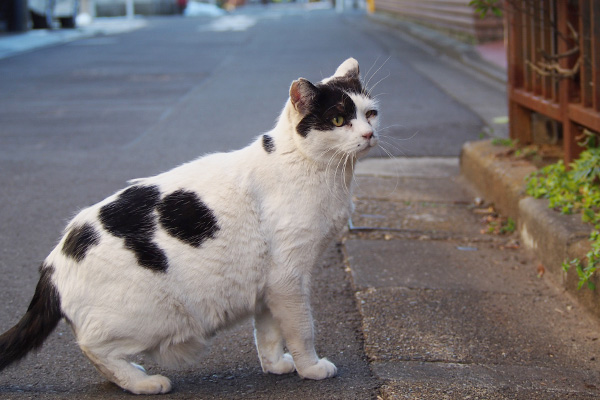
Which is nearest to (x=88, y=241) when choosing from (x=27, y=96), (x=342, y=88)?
(x=342, y=88)

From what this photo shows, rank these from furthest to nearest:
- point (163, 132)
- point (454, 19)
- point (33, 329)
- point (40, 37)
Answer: point (40, 37), point (454, 19), point (163, 132), point (33, 329)

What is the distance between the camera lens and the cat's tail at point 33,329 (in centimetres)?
285

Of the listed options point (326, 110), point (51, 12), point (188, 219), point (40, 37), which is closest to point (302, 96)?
point (326, 110)

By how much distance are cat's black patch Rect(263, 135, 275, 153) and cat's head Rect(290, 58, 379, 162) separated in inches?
4.6

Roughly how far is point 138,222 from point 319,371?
98cm

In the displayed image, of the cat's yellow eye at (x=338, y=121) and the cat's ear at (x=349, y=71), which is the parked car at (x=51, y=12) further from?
the cat's yellow eye at (x=338, y=121)

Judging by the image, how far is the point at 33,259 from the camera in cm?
458

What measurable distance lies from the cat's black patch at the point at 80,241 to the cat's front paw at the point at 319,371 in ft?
3.35

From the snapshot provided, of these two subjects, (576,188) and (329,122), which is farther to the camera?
(576,188)

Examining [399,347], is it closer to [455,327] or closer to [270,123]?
[455,327]

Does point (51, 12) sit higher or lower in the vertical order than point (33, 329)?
higher

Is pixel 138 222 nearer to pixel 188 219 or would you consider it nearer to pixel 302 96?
pixel 188 219

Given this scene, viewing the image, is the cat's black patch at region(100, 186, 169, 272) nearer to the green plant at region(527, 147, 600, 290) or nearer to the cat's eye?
the cat's eye

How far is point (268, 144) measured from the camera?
317cm
